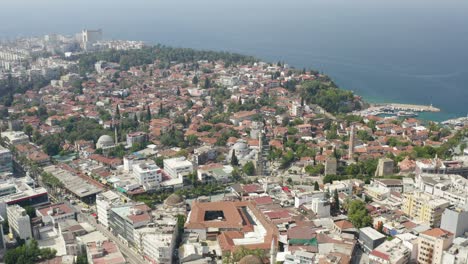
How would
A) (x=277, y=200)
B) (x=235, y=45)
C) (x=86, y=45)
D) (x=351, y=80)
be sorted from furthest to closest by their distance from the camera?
(x=235, y=45)
(x=86, y=45)
(x=351, y=80)
(x=277, y=200)

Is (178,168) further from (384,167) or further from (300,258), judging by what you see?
(384,167)

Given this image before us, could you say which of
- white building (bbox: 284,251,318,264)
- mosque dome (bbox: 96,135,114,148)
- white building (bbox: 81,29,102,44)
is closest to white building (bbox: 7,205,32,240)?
white building (bbox: 284,251,318,264)

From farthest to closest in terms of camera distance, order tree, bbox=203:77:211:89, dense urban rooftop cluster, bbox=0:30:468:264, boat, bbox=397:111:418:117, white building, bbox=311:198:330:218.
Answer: tree, bbox=203:77:211:89
boat, bbox=397:111:418:117
white building, bbox=311:198:330:218
dense urban rooftop cluster, bbox=0:30:468:264

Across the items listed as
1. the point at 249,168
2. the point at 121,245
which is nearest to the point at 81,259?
the point at 121,245

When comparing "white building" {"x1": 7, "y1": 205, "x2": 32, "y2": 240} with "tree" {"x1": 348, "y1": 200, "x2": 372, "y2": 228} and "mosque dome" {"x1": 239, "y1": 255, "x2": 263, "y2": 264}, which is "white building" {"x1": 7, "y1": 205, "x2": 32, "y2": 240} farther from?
"tree" {"x1": 348, "y1": 200, "x2": 372, "y2": 228}

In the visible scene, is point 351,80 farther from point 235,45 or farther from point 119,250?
point 119,250

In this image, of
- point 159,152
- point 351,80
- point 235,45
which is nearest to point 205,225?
point 159,152
